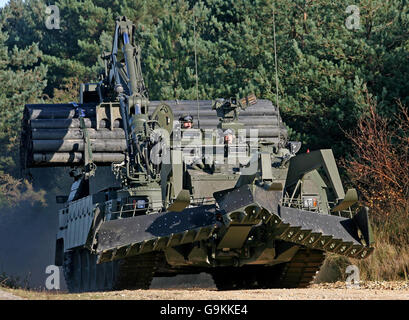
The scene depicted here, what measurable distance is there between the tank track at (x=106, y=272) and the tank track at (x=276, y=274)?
1.70 m

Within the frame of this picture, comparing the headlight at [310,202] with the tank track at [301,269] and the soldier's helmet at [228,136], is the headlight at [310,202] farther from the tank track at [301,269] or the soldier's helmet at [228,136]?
the soldier's helmet at [228,136]

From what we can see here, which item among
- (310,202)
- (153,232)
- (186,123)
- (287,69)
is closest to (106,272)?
(186,123)

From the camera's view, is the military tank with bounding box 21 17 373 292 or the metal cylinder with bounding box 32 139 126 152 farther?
the metal cylinder with bounding box 32 139 126 152

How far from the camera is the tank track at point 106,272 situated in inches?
520

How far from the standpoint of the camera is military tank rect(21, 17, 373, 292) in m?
12.1

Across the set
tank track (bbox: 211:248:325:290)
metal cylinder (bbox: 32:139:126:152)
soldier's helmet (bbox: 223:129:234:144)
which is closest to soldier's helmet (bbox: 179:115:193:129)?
soldier's helmet (bbox: 223:129:234:144)

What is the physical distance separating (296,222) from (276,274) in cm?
265

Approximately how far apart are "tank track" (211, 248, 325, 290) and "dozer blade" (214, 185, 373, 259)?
1.03m

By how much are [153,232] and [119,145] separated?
8511mm

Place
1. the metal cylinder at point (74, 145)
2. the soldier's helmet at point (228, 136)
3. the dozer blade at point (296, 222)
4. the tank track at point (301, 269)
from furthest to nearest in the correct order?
the metal cylinder at point (74, 145) → the soldier's helmet at point (228, 136) → the tank track at point (301, 269) → the dozer blade at point (296, 222)

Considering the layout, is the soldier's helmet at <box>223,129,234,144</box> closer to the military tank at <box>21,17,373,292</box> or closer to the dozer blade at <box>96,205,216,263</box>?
the military tank at <box>21,17,373,292</box>

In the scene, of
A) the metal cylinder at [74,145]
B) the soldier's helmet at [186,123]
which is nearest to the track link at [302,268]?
the soldier's helmet at [186,123]

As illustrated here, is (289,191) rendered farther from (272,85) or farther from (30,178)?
(272,85)

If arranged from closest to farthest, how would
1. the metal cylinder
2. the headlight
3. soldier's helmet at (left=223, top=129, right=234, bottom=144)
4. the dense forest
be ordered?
1. the headlight
2. soldier's helmet at (left=223, top=129, right=234, bottom=144)
3. the metal cylinder
4. the dense forest
